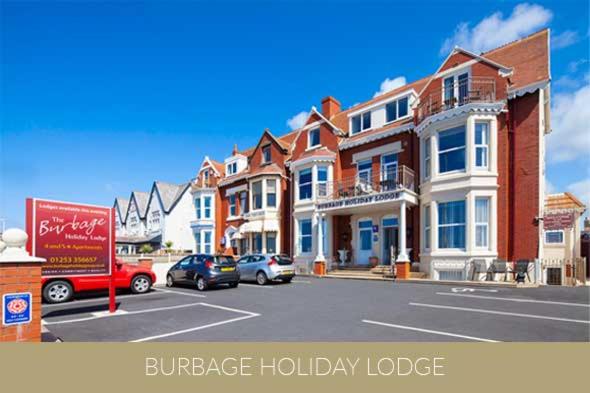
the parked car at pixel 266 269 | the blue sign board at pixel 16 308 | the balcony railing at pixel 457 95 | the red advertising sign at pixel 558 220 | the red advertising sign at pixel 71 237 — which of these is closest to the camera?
the blue sign board at pixel 16 308

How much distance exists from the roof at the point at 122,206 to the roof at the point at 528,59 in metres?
53.5

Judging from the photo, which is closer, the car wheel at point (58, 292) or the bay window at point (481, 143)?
the car wheel at point (58, 292)

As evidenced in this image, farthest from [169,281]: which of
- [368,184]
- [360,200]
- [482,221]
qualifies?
[482,221]

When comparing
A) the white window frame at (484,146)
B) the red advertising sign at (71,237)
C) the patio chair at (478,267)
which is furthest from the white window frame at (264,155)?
the red advertising sign at (71,237)

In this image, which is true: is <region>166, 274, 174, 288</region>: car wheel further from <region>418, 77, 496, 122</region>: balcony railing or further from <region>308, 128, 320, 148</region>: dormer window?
<region>418, 77, 496, 122</region>: balcony railing

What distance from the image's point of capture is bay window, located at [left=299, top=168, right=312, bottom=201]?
2383 centimetres

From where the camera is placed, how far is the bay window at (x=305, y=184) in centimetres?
2383

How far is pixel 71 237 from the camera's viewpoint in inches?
329

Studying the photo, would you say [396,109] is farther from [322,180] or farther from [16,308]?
[16,308]

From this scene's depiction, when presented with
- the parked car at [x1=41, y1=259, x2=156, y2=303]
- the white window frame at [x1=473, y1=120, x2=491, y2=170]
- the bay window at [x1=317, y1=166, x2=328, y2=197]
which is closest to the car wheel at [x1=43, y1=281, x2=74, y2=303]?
the parked car at [x1=41, y1=259, x2=156, y2=303]

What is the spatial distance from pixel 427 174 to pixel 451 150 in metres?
1.82

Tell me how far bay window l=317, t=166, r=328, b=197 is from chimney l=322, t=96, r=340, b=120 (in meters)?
6.04

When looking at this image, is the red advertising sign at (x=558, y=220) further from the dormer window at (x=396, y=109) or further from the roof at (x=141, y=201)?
the roof at (x=141, y=201)

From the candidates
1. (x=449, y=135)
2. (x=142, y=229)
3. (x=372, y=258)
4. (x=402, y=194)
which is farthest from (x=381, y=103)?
(x=142, y=229)
